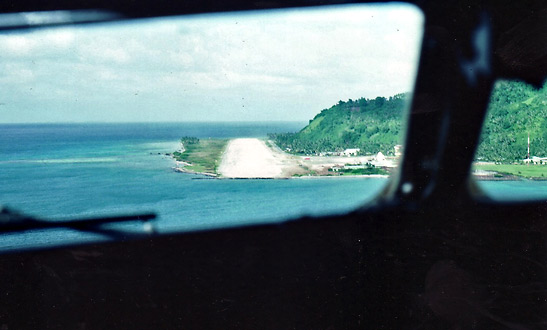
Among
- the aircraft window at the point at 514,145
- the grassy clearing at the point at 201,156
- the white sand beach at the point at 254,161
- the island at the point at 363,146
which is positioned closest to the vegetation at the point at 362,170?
the island at the point at 363,146

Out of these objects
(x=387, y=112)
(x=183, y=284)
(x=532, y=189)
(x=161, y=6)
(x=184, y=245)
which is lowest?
(x=183, y=284)

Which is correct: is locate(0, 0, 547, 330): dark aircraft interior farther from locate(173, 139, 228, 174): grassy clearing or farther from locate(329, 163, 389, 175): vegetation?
locate(173, 139, 228, 174): grassy clearing

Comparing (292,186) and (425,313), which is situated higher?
(292,186)

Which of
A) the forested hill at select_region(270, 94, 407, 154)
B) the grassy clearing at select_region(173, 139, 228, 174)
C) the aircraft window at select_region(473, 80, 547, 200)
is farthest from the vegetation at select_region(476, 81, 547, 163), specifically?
the grassy clearing at select_region(173, 139, 228, 174)

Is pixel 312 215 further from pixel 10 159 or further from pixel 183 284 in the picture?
pixel 10 159

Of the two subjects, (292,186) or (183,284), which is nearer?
(183,284)

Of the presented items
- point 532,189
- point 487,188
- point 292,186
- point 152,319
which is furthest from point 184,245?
point 532,189

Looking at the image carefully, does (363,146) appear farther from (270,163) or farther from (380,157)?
(270,163)
